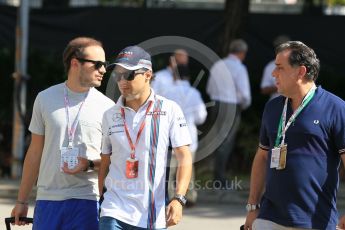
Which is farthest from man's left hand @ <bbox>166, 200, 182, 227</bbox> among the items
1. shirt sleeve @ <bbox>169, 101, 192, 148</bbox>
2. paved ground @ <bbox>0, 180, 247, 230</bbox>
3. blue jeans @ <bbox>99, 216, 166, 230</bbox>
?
paved ground @ <bbox>0, 180, 247, 230</bbox>

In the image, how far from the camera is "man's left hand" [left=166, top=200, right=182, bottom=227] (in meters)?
5.32

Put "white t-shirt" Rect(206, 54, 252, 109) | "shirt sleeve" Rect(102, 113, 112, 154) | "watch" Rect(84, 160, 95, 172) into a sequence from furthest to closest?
"white t-shirt" Rect(206, 54, 252, 109), "watch" Rect(84, 160, 95, 172), "shirt sleeve" Rect(102, 113, 112, 154)

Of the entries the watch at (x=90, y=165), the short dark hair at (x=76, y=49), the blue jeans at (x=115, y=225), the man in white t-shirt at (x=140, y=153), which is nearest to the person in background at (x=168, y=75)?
the short dark hair at (x=76, y=49)

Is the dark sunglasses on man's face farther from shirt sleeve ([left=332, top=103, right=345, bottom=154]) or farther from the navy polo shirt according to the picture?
shirt sleeve ([left=332, top=103, right=345, bottom=154])

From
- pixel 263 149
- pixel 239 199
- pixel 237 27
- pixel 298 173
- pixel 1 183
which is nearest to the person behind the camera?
pixel 298 173

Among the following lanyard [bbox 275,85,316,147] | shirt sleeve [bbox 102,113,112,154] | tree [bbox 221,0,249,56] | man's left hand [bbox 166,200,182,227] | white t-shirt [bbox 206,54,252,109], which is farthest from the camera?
tree [bbox 221,0,249,56]

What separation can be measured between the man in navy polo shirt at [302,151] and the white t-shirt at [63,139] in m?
1.14

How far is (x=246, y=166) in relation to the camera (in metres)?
14.6

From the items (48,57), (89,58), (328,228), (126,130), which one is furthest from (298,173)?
(48,57)

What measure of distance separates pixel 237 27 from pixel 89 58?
855 centimetres

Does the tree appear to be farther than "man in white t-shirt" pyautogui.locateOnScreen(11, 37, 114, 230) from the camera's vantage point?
Yes

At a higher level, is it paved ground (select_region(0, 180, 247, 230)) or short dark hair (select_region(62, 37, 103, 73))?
short dark hair (select_region(62, 37, 103, 73))

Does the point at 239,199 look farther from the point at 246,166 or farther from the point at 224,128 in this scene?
the point at 246,166

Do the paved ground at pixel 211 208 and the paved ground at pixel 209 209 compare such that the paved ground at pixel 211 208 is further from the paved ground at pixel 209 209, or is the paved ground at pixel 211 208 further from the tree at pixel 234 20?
the tree at pixel 234 20
